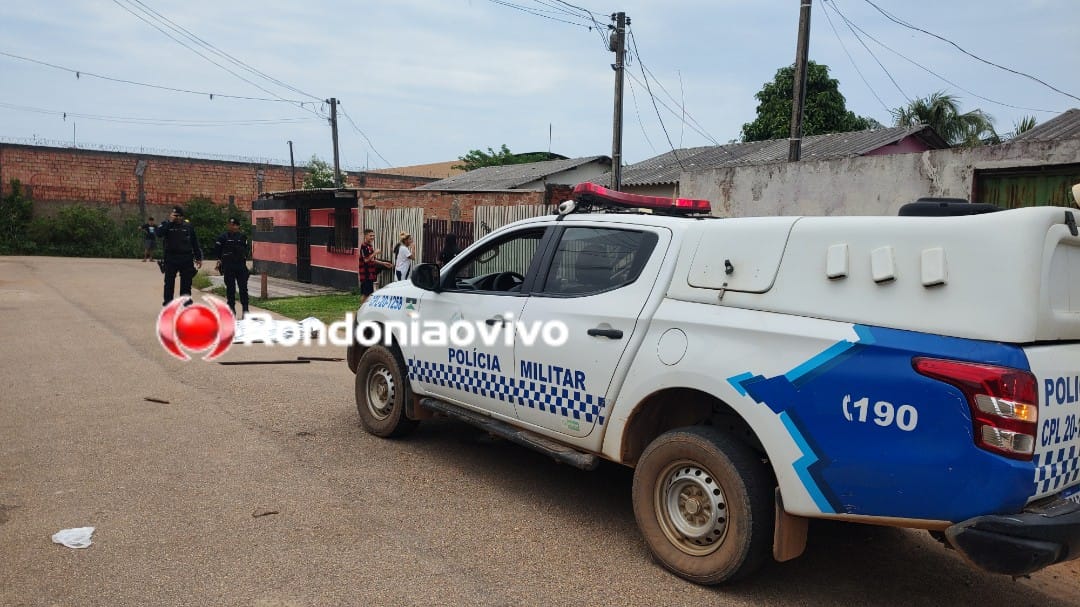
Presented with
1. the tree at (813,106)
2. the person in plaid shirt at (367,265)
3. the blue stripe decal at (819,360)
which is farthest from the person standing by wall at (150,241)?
the blue stripe decal at (819,360)

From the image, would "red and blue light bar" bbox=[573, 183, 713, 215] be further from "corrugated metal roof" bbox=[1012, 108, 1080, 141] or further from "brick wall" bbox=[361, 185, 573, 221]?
"brick wall" bbox=[361, 185, 573, 221]

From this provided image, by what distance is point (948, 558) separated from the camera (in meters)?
4.05

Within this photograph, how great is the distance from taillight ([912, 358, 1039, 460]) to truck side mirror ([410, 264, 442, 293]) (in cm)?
344

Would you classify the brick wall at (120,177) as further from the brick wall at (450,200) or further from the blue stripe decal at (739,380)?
the blue stripe decal at (739,380)

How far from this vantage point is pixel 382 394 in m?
5.93

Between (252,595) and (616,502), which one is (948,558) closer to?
(616,502)

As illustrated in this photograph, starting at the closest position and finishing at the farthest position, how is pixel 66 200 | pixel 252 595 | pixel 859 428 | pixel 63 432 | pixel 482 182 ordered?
1. pixel 859 428
2. pixel 252 595
3. pixel 63 432
4. pixel 482 182
5. pixel 66 200

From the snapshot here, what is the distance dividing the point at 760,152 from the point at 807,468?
67.9ft

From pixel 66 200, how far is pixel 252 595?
41.7 m

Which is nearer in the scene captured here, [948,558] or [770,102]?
[948,558]

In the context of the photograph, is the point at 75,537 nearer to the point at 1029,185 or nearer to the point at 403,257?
the point at 1029,185

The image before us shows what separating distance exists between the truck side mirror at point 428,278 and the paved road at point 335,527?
3.97 ft

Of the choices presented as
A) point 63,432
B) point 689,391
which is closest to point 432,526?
point 689,391

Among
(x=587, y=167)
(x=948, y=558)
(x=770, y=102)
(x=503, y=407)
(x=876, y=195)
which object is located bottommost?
(x=948, y=558)
